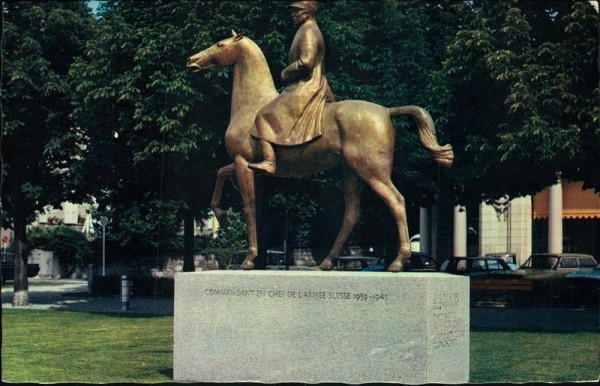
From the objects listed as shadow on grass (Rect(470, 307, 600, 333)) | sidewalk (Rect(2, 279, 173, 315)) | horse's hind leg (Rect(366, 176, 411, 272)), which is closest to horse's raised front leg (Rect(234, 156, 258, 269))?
horse's hind leg (Rect(366, 176, 411, 272))

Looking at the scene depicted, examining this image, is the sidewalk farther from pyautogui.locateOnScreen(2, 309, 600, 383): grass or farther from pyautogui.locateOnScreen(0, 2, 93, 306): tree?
pyautogui.locateOnScreen(2, 309, 600, 383): grass

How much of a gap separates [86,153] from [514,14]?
13915mm

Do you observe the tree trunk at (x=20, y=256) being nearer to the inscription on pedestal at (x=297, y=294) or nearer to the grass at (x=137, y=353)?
the grass at (x=137, y=353)

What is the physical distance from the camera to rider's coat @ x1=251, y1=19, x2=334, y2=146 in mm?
12122

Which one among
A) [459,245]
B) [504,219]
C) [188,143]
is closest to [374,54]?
[188,143]

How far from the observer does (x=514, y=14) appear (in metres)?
19.9

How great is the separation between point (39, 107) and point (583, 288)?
1800 cm

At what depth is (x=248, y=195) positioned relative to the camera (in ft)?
40.8

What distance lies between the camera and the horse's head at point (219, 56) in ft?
42.1

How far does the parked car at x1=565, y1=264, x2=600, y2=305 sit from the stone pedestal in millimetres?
20123

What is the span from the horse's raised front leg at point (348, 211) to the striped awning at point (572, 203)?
97.1 ft

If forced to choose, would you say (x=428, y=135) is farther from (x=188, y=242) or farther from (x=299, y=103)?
(x=188, y=242)

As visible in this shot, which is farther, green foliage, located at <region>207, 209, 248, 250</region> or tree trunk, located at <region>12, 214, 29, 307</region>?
green foliage, located at <region>207, 209, 248, 250</region>

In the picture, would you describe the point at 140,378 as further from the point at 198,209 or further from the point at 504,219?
the point at 504,219
